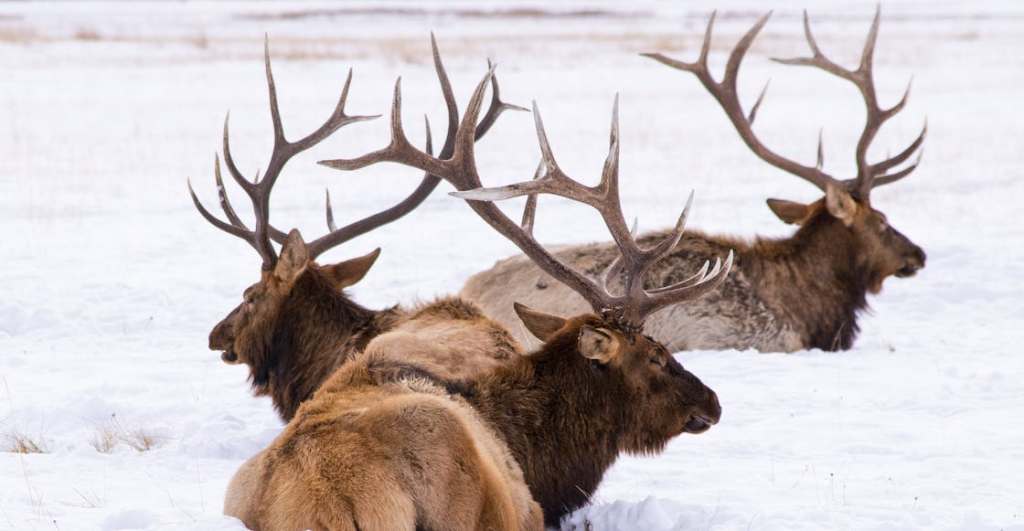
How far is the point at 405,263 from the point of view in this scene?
38.9 ft

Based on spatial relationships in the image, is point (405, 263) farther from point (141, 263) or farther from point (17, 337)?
point (17, 337)

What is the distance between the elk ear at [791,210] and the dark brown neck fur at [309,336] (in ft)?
13.6

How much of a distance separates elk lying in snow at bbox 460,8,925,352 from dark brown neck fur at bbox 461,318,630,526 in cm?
283

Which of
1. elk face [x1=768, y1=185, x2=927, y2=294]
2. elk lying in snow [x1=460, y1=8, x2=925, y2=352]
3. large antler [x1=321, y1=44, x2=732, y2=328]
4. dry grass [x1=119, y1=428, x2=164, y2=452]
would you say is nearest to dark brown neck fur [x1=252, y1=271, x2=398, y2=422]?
dry grass [x1=119, y1=428, x2=164, y2=452]

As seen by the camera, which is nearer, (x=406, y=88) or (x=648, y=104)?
(x=648, y=104)

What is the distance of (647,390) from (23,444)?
3.02 m

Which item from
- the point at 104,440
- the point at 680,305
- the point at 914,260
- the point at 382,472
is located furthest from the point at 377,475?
the point at 914,260

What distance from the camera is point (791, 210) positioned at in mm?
10320

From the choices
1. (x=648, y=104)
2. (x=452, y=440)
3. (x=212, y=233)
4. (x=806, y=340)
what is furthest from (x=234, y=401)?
(x=648, y=104)

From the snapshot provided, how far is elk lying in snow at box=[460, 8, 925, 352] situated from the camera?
361 inches

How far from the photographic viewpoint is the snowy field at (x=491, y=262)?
595 centimetres

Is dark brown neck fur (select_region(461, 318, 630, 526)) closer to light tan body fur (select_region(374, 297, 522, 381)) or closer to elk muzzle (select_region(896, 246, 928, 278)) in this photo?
light tan body fur (select_region(374, 297, 522, 381))

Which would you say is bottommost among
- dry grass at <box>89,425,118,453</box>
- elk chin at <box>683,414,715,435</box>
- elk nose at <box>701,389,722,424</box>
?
dry grass at <box>89,425,118,453</box>

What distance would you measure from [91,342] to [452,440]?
210 inches
